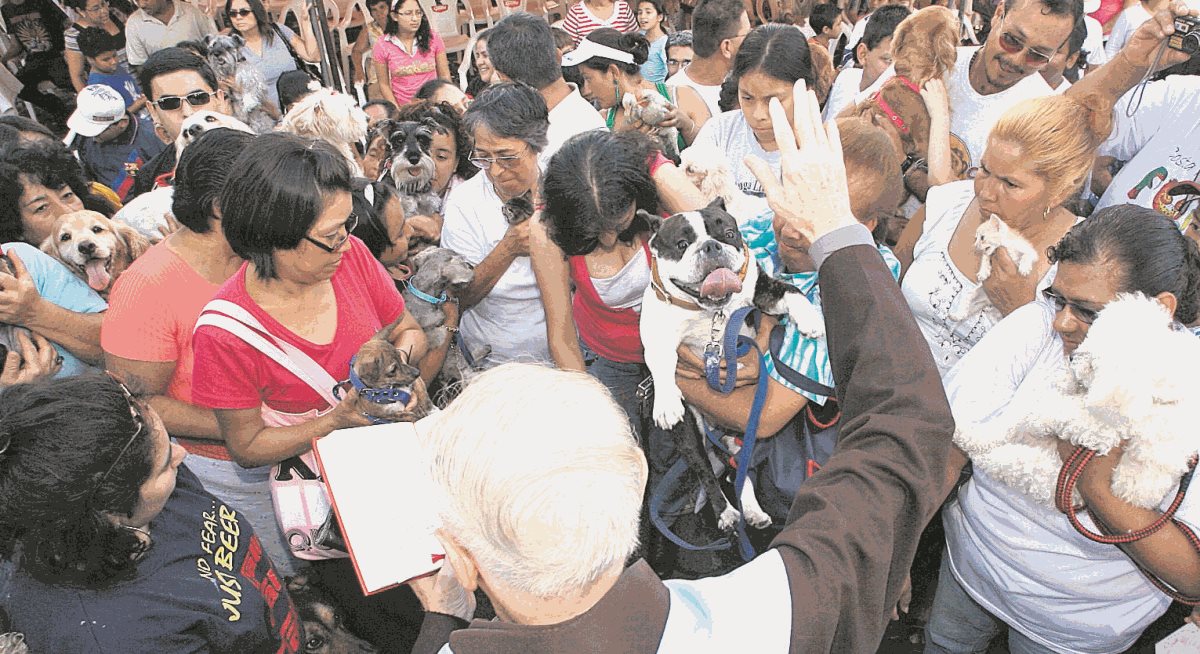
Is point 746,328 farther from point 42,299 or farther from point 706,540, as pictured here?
point 42,299

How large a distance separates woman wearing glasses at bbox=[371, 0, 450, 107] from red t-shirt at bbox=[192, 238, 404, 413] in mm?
4266

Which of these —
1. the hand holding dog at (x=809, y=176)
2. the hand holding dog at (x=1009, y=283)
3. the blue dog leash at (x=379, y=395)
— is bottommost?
the blue dog leash at (x=379, y=395)

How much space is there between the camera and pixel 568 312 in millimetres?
2740

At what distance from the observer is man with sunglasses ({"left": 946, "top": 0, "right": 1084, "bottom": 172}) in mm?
3236

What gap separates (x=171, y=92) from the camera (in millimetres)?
3674

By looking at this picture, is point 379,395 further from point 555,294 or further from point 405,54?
point 405,54

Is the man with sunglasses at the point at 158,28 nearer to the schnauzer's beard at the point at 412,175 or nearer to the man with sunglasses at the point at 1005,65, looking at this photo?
the schnauzer's beard at the point at 412,175

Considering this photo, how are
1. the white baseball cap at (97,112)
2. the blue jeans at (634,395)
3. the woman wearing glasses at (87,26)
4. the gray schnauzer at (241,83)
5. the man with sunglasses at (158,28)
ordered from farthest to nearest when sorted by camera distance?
the woman wearing glasses at (87,26) < the man with sunglasses at (158,28) < the gray schnauzer at (241,83) < the white baseball cap at (97,112) < the blue jeans at (634,395)

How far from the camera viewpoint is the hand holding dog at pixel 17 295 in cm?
234

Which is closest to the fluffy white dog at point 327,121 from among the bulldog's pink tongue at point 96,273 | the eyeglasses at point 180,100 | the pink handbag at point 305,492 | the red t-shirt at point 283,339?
the eyeglasses at point 180,100

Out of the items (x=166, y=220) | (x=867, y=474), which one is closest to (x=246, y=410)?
(x=166, y=220)

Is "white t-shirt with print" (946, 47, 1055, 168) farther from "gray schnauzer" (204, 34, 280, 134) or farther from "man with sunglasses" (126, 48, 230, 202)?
"gray schnauzer" (204, 34, 280, 134)

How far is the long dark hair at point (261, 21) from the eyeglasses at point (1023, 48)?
526 cm

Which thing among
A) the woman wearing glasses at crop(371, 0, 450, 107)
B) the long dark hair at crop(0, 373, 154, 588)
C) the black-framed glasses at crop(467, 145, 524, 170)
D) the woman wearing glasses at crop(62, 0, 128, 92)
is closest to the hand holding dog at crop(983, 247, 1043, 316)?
the black-framed glasses at crop(467, 145, 524, 170)
